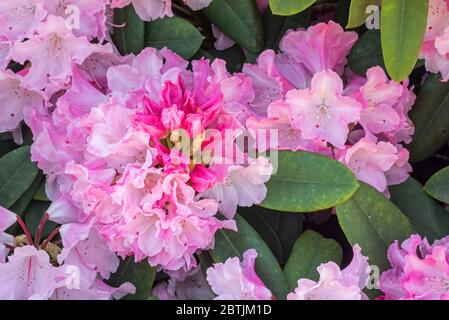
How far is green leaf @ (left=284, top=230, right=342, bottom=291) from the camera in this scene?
1.54 m

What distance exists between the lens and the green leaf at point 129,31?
1695 mm

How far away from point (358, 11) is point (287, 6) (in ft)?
0.56

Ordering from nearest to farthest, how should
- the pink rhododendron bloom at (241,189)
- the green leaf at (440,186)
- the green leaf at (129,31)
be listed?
the pink rhododendron bloom at (241,189)
the green leaf at (440,186)
the green leaf at (129,31)

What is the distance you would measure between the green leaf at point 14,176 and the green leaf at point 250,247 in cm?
35

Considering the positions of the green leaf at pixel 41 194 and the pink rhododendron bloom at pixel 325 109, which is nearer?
the pink rhododendron bloom at pixel 325 109

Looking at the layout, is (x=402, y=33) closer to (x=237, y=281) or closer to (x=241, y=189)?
(x=241, y=189)

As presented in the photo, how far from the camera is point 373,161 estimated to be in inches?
62.1

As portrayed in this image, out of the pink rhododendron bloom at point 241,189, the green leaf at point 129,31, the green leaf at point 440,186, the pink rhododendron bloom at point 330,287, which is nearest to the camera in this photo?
the pink rhododendron bloom at point 330,287

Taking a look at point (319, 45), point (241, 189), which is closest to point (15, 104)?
Answer: point (241, 189)

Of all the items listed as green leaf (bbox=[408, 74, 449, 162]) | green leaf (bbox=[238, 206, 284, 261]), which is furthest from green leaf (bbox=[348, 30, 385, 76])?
green leaf (bbox=[238, 206, 284, 261])

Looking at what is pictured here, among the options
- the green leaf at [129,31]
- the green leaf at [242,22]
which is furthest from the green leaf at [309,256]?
the green leaf at [129,31]

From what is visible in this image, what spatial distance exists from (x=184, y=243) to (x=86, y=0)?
1.50ft

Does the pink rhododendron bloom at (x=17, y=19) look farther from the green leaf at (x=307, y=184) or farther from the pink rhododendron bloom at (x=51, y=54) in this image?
the green leaf at (x=307, y=184)

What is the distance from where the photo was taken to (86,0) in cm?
158
